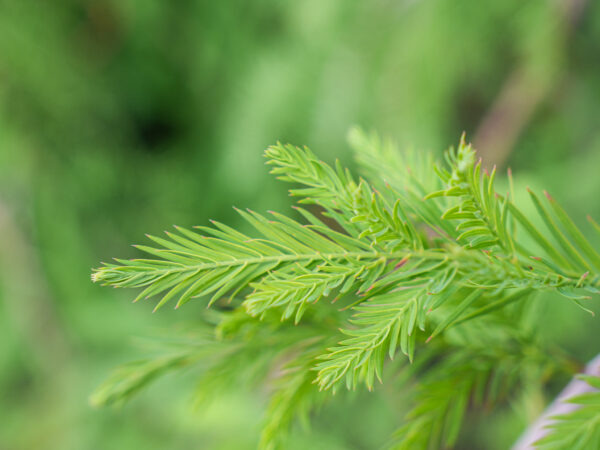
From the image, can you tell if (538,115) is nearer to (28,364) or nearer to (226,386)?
(226,386)

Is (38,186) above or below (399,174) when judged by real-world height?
above

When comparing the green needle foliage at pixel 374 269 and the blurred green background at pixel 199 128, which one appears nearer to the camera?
the green needle foliage at pixel 374 269

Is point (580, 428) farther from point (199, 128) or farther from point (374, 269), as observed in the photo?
point (199, 128)

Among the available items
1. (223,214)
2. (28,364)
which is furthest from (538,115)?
(28,364)

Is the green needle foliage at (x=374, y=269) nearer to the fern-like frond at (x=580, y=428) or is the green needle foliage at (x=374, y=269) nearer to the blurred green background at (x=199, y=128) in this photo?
the fern-like frond at (x=580, y=428)

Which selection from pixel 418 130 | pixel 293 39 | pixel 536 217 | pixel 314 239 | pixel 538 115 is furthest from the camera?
pixel 293 39

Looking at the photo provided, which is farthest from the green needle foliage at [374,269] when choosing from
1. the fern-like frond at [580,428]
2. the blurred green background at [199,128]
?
the blurred green background at [199,128]

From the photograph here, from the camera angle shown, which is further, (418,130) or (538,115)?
(538,115)

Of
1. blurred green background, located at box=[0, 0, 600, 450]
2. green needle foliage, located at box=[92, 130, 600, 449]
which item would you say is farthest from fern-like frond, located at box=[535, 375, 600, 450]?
blurred green background, located at box=[0, 0, 600, 450]

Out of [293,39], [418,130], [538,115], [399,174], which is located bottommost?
[399,174]
